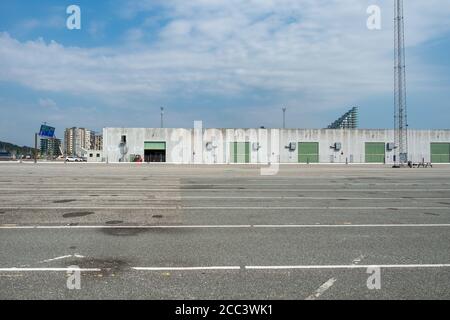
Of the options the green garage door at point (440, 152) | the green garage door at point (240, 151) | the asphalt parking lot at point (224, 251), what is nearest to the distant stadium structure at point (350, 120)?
the green garage door at point (440, 152)

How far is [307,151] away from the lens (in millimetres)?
76438

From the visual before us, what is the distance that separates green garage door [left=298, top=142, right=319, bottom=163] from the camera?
3004 inches

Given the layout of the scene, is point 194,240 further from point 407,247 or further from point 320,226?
point 407,247

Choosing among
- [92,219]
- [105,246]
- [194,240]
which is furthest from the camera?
[92,219]

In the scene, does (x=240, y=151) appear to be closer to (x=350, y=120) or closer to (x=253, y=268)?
(x=350, y=120)

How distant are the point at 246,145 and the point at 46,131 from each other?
40243mm

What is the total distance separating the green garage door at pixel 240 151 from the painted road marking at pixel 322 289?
70.0 meters

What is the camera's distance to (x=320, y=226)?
9266 millimetres

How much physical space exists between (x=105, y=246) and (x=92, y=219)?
3153 millimetres

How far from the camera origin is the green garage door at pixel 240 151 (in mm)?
75375

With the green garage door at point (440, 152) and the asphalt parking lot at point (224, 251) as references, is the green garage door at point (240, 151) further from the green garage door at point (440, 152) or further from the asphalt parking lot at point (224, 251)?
the asphalt parking lot at point (224, 251)

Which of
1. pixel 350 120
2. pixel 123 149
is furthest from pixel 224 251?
pixel 350 120
